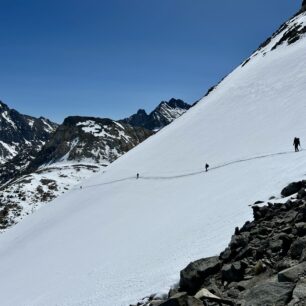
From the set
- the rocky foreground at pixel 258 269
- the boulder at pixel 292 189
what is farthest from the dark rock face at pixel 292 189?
the rocky foreground at pixel 258 269

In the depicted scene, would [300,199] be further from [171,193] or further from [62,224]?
[62,224]

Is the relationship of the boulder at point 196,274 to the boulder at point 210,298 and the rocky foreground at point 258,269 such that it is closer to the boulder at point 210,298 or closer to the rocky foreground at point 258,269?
the rocky foreground at point 258,269

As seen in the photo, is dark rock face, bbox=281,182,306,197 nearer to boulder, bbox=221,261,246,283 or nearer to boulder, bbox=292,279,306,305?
boulder, bbox=221,261,246,283

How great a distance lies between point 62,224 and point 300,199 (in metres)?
38.4

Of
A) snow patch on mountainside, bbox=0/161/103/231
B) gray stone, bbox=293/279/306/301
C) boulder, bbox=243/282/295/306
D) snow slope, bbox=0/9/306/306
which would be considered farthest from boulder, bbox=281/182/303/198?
snow patch on mountainside, bbox=0/161/103/231

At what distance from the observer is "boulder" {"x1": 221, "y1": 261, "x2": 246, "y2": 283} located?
12.8 meters

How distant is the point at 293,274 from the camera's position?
32.7 feet

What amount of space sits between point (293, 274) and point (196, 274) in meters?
4.80

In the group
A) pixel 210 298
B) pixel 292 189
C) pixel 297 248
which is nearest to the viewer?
pixel 210 298

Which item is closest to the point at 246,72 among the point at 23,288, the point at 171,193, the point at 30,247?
the point at 171,193

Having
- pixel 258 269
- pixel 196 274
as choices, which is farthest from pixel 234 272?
pixel 196 274

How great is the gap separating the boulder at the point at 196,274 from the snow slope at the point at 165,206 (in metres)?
1.91

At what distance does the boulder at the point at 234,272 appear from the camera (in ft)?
41.9

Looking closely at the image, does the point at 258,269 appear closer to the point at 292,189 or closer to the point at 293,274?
the point at 293,274
